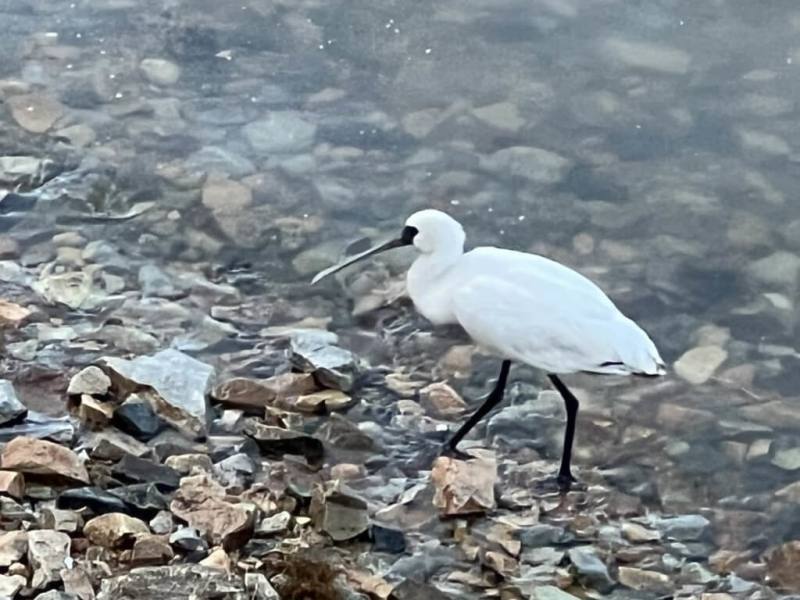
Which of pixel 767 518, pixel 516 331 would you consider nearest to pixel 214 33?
pixel 516 331

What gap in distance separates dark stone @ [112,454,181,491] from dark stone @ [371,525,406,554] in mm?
478

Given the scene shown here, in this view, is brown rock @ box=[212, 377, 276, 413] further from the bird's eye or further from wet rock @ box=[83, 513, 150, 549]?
wet rock @ box=[83, 513, 150, 549]

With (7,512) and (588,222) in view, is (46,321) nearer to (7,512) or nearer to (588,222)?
(7,512)

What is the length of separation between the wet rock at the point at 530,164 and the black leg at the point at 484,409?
63.5 inches

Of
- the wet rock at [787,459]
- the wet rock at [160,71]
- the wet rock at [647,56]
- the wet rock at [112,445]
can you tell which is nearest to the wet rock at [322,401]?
the wet rock at [112,445]

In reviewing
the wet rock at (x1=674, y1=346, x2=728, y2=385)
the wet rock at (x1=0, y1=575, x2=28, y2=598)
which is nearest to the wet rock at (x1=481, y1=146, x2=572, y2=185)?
the wet rock at (x1=674, y1=346, x2=728, y2=385)

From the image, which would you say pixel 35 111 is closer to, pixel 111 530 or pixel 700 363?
pixel 700 363

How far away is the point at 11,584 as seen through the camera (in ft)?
9.73

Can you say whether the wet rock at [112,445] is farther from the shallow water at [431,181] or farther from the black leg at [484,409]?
the black leg at [484,409]

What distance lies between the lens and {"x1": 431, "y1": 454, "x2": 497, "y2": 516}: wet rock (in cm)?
376

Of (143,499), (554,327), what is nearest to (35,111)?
(554,327)

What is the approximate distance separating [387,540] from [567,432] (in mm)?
725

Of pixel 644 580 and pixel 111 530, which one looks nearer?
pixel 111 530

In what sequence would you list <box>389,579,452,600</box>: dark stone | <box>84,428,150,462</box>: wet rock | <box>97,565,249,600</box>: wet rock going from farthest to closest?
<box>84,428,150,462</box>: wet rock
<box>389,579,452,600</box>: dark stone
<box>97,565,249,600</box>: wet rock
